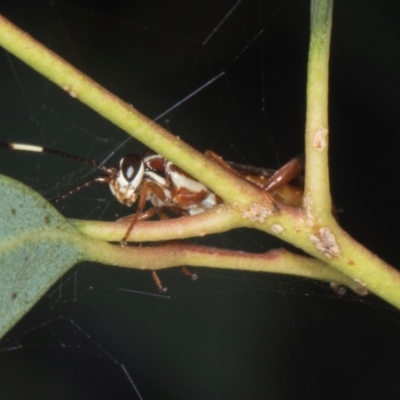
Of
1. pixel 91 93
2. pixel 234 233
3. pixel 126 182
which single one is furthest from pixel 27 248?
pixel 234 233

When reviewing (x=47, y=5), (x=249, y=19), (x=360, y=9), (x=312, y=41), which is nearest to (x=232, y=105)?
(x=249, y=19)

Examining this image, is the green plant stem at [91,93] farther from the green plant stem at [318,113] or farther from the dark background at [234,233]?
the dark background at [234,233]

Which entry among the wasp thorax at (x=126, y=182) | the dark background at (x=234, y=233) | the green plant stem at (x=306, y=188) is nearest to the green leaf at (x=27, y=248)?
the green plant stem at (x=306, y=188)

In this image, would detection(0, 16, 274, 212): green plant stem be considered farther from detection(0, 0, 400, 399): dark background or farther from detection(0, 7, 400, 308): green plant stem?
detection(0, 0, 400, 399): dark background

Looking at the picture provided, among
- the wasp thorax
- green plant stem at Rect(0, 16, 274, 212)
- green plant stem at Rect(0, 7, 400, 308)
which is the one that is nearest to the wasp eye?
the wasp thorax

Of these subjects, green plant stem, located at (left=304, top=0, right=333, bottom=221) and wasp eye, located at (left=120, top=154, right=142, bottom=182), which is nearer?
green plant stem, located at (left=304, top=0, right=333, bottom=221)

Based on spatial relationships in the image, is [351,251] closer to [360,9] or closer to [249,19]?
[360,9]
